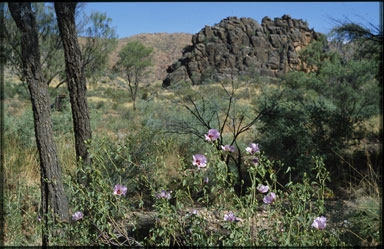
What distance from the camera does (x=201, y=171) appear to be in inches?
80.9

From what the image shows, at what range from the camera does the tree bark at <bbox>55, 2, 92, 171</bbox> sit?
296cm

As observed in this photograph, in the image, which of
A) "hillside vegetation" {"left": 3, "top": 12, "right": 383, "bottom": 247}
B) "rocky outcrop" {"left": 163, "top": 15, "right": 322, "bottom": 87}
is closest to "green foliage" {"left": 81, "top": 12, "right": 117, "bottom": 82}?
"hillside vegetation" {"left": 3, "top": 12, "right": 383, "bottom": 247}

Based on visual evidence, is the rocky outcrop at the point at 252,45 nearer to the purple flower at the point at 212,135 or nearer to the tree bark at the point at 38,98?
the tree bark at the point at 38,98

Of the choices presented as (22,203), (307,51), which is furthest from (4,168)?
(307,51)

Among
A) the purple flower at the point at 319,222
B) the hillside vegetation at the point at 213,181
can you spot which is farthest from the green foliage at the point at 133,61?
the purple flower at the point at 319,222

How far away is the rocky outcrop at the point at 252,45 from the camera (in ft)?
135

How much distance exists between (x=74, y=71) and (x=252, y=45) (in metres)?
44.1

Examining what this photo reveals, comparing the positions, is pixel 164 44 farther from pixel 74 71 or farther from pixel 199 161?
pixel 199 161

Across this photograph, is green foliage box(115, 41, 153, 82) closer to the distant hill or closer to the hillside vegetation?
the hillside vegetation

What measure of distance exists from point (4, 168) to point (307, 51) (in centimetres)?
3689

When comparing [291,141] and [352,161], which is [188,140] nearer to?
[291,141]

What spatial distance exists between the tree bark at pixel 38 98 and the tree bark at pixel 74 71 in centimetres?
23

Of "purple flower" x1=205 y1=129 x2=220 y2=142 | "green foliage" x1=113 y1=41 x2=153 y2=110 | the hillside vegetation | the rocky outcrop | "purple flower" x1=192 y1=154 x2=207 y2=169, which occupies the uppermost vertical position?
the rocky outcrop

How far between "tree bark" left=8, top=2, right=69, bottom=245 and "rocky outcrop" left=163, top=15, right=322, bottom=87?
116ft
